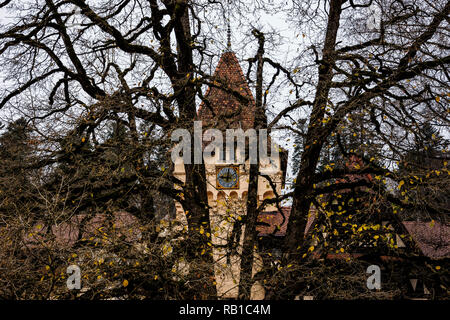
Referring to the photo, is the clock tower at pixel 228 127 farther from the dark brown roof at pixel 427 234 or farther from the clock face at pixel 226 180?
the clock face at pixel 226 180

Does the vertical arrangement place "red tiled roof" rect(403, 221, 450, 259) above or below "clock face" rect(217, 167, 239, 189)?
below

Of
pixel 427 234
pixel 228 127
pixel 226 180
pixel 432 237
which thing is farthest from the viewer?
pixel 226 180

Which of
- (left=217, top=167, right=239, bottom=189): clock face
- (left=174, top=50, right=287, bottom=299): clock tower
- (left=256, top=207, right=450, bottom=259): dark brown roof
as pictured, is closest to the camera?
(left=174, top=50, right=287, bottom=299): clock tower

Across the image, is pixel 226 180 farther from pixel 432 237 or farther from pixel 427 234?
pixel 427 234

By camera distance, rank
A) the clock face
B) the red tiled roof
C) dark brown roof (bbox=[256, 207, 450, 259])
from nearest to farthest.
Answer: the red tiled roof < dark brown roof (bbox=[256, 207, 450, 259]) < the clock face

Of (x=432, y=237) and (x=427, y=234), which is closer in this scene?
(x=432, y=237)

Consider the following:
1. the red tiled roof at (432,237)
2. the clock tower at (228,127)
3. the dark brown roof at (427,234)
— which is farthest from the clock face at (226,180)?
the clock tower at (228,127)

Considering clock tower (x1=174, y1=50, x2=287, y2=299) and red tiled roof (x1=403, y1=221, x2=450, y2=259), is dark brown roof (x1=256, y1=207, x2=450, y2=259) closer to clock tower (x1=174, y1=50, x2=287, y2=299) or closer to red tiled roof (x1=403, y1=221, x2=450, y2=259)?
red tiled roof (x1=403, y1=221, x2=450, y2=259)

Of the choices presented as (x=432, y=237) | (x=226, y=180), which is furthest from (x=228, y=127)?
(x=226, y=180)

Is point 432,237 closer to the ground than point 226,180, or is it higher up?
closer to the ground

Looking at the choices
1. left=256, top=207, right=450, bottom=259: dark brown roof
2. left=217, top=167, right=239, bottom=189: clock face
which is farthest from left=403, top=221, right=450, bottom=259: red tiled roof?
left=217, top=167, right=239, bottom=189: clock face
